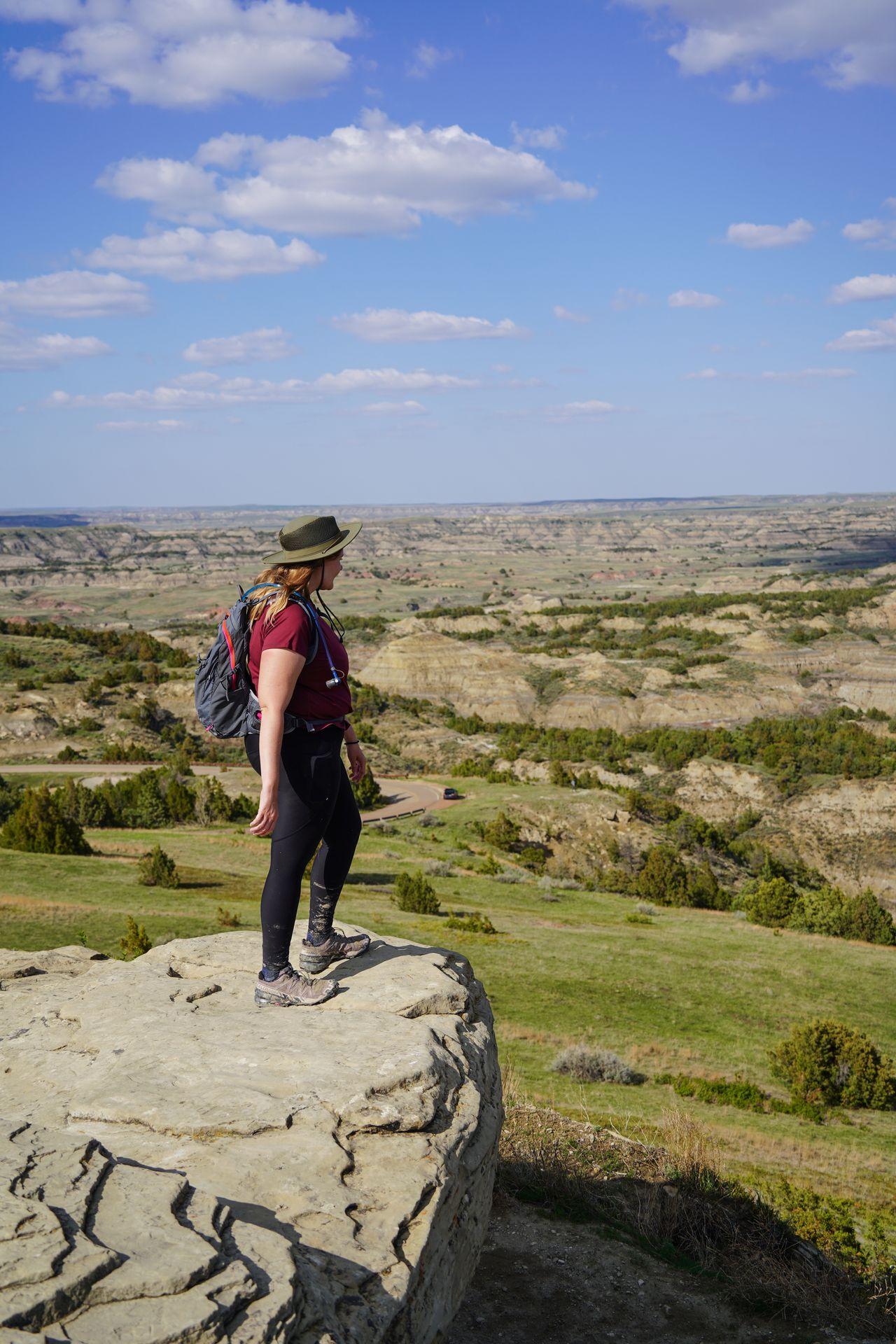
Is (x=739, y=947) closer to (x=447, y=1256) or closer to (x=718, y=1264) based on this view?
(x=718, y=1264)

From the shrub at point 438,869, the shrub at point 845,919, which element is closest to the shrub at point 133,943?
the shrub at point 438,869

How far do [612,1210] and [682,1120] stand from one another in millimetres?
3135

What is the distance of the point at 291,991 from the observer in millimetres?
5605

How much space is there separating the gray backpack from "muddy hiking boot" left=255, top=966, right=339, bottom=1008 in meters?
1.50

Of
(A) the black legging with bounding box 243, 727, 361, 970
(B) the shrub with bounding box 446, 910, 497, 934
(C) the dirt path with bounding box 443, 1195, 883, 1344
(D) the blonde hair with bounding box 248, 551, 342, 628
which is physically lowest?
(B) the shrub with bounding box 446, 910, 497, 934

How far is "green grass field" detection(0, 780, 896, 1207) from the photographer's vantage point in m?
11.7

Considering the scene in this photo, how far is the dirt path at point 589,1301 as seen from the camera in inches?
232

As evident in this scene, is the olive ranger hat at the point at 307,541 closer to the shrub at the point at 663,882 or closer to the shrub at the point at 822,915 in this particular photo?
the shrub at the point at 822,915

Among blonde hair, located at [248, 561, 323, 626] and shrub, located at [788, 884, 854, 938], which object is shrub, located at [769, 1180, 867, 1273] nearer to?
blonde hair, located at [248, 561, 323, 626]

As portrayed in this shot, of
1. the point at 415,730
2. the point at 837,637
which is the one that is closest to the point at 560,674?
the point at 415,730

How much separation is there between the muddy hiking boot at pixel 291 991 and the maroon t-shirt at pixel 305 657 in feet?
5.22

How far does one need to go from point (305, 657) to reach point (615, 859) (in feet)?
115

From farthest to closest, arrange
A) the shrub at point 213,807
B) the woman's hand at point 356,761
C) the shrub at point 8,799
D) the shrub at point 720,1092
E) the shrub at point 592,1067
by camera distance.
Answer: the shrub at point 213,807 < the shrub at point 8,799 < the shrub at point 720,1092 < the shrub at point 592,1067 < the woman's hand at point 356,761

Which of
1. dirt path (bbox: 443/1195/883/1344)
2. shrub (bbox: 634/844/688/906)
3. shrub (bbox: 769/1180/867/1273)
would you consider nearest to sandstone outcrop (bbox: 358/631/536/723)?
shrub (bbox: 634/844/688/906)
